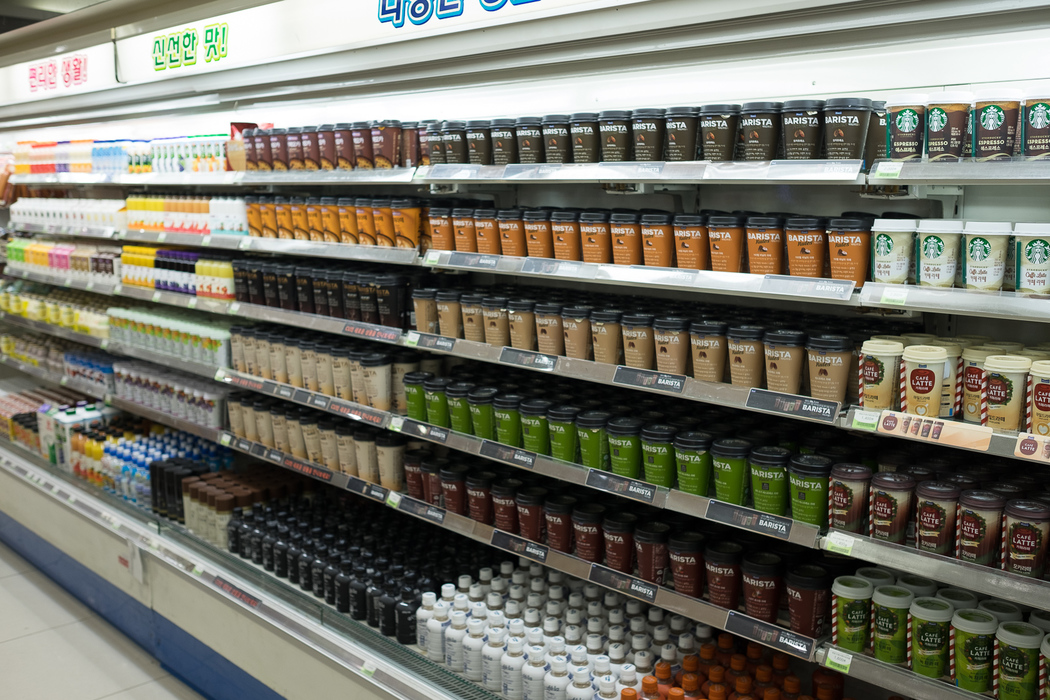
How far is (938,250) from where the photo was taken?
1901 millimetres

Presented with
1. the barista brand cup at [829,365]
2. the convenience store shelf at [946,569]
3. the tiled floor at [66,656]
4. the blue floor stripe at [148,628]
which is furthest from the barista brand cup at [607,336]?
the tiled floor at [66,656]

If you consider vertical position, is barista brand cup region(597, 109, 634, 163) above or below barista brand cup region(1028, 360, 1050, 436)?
above

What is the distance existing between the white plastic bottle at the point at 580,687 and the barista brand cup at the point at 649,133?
149 cm

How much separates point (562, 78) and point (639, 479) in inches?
60.6

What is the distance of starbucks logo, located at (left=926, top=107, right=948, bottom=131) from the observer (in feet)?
6.12

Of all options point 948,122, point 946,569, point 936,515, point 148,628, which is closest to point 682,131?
point 948,122

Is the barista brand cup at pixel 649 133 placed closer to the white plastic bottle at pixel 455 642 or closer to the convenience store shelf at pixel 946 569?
the convenience store shelf at pixel 946 569

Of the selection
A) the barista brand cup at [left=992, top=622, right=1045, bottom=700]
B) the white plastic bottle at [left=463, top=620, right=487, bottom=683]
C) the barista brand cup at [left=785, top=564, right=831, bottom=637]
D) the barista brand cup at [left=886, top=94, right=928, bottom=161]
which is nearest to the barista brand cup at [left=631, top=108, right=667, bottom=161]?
the barista brand cup at [left=886, top=94, right=928, bottom=161]

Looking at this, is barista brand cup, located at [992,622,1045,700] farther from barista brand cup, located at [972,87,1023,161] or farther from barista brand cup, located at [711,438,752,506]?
barista brand cup, located at [972,87,1023,161]

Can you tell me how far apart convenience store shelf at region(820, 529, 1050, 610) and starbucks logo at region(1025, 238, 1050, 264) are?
68 cm

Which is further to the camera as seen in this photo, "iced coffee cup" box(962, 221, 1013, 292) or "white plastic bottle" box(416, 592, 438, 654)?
"white plastic bottle" box(416, 592, 438, 654)

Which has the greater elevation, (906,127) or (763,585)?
(906,127)

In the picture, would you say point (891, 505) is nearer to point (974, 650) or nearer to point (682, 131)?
point (974, 650)

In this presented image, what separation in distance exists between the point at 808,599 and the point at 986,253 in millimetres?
958
